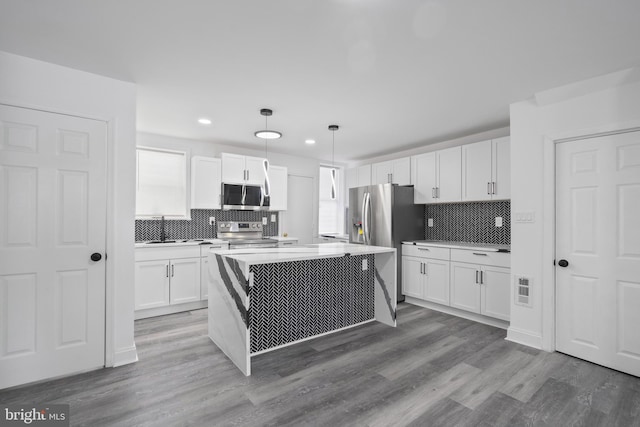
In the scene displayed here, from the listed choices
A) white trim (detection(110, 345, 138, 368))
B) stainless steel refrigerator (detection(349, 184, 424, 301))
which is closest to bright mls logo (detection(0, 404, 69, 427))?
white trim (detection(110, 345, 138, 368))

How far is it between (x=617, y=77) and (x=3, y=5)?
4.31 m

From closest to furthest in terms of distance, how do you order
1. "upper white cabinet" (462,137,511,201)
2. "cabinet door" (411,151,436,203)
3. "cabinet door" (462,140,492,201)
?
"upper white cabinet" (462,137,511,201)
"cabinet door" (462,140,492,201)
"cabinet door" (411,151,436,203)

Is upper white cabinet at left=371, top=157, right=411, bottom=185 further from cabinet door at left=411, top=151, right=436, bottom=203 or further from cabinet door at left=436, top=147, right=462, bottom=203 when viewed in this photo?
cabinet door at left=436, top=147, right=462, bottom=203

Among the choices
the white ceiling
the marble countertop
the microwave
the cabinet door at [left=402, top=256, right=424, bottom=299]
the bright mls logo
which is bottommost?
the bright mls logo

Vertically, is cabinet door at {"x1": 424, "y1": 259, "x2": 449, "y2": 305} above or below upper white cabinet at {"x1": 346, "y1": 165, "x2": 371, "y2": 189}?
below

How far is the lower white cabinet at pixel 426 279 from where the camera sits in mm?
4230

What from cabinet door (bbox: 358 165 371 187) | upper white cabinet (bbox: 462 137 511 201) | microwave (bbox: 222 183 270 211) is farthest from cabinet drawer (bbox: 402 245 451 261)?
microwave (bbox: 222 183 270 211)

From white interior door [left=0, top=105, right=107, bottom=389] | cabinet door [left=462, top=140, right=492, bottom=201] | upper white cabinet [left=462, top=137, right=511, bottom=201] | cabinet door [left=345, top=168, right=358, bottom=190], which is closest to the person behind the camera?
white interior door [left=0, top=105, right=107, bottom=389]

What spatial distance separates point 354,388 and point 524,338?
2004 millimetres

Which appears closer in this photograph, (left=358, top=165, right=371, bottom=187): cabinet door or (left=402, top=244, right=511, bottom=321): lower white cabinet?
(left=402, top=244, right=511, bottom=321): lower white cabinet

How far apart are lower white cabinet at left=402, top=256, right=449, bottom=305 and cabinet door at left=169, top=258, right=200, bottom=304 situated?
2.99 metres

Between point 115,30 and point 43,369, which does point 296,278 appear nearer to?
point 43,369

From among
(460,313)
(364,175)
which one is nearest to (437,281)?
(460,313)

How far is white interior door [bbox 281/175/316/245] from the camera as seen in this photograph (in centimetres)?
603
